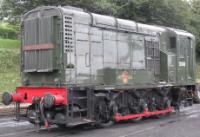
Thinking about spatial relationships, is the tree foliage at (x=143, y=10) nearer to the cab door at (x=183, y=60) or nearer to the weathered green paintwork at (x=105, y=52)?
the cab door at (x=183, y=60)

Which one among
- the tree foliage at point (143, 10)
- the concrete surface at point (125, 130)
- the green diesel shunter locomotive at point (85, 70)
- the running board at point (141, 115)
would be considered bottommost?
the concrete surface at point (125, 130)

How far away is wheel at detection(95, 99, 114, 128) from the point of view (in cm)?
1224

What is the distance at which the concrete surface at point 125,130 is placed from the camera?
36.8 ft

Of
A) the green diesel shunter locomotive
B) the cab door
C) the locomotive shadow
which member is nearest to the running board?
the green diesel shunter locomotive

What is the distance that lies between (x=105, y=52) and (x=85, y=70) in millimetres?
1219

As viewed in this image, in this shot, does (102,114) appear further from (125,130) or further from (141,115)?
(141,115)

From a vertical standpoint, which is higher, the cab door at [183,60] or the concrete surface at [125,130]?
the cab door at [183,60]

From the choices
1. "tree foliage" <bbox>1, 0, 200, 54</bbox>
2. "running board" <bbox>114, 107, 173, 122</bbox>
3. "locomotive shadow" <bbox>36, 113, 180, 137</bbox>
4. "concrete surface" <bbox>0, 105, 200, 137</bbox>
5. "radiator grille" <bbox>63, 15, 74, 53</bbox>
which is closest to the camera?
"concrete surface" <bbox>0, 105, 200, 137</bbox>

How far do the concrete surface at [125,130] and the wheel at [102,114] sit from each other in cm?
27

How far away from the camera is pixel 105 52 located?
520 inches

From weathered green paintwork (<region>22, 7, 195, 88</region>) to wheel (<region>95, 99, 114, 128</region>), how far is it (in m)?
0.68

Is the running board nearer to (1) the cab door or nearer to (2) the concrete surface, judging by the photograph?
(2) the concrete surface

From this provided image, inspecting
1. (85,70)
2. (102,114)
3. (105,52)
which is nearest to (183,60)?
(105,52)

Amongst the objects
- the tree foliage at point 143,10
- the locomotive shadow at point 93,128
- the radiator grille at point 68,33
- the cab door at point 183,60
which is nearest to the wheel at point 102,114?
the locomotive shadow at point 93,128
